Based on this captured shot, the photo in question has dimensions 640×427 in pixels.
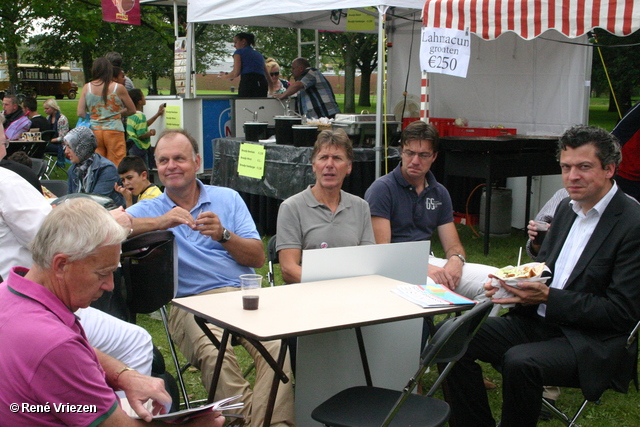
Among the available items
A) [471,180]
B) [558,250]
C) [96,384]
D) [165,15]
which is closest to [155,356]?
[96,384]

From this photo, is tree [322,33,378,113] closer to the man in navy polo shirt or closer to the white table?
the man in navy polo shirt

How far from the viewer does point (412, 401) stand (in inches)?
98.8

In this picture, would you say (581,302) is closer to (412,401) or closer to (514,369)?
(514,369)

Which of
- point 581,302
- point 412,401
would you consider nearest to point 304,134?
point 581,302

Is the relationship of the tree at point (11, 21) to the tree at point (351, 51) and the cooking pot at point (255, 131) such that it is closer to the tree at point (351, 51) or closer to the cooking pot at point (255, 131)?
the tree at point (351, 51)

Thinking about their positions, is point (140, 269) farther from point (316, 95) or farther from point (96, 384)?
point (316, 95)

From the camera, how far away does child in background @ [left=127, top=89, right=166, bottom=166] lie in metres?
9.14

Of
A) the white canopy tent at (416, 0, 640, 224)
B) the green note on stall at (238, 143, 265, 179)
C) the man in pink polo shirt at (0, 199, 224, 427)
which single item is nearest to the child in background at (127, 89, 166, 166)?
the green note on stall at (238, 143, 265, 179)

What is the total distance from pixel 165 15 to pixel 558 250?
2010cm

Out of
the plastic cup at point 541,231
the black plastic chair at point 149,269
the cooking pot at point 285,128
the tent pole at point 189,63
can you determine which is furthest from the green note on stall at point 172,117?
the plastic cup at point 541,231

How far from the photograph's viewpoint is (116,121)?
8430mm

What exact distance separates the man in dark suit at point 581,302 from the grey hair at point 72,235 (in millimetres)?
1720

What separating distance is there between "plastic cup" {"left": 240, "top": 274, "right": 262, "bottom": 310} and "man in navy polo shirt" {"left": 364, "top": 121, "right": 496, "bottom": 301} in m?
1.37

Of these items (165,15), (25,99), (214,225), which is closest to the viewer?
(214,225)
